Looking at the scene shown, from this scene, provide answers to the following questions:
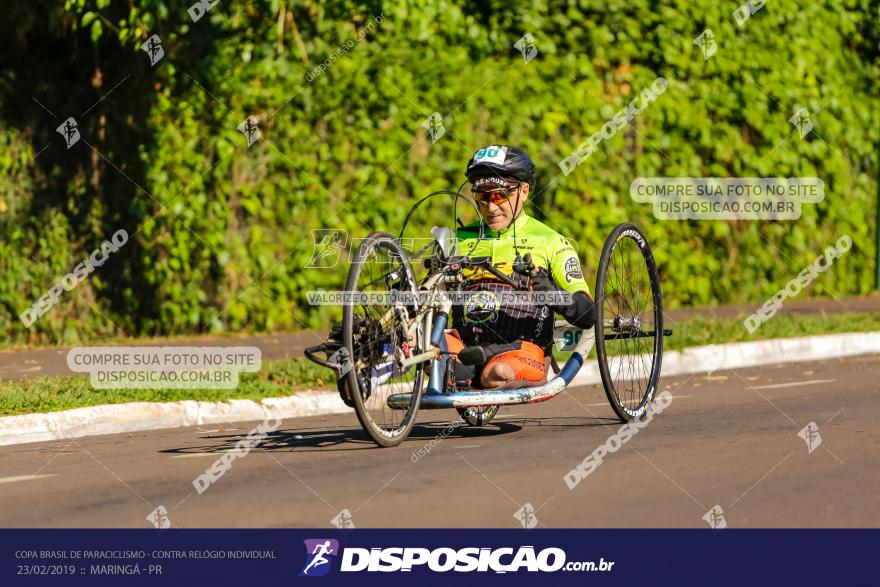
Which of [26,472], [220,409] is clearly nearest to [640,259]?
[220,409]

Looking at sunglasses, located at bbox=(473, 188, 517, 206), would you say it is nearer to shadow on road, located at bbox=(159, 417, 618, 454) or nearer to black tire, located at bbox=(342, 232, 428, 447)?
black tire, located at bbox=(342, 232, 428, 447)

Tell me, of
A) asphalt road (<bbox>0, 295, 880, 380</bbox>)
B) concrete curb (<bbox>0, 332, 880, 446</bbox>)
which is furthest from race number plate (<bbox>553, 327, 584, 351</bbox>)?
asphalt road (<bbox>0, 295, 880, 380</bbox>)

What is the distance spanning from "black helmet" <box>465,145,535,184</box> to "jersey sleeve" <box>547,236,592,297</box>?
0.43m

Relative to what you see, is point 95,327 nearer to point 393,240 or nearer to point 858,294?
point 393,240

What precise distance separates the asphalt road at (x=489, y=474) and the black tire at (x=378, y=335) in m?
0.20

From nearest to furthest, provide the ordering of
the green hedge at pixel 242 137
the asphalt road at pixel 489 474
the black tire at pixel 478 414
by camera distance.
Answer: the asphalt road at pixel 489 474 < the black tire at pixel 478 414 < the green hedge at pixel 242 137

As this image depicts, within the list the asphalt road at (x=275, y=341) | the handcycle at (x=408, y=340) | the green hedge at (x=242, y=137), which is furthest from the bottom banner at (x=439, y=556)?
the green hedge at (x=242, y=137)

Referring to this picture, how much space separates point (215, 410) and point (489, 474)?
3672 mm

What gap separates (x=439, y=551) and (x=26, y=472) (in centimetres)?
303

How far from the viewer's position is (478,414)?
31.3 feet

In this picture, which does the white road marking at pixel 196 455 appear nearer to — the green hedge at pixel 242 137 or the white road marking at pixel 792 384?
the white road marking at pixel 792 384

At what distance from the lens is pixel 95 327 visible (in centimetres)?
1519

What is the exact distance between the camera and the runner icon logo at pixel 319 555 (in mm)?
5848

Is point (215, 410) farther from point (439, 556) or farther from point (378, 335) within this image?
point (439, 556)
